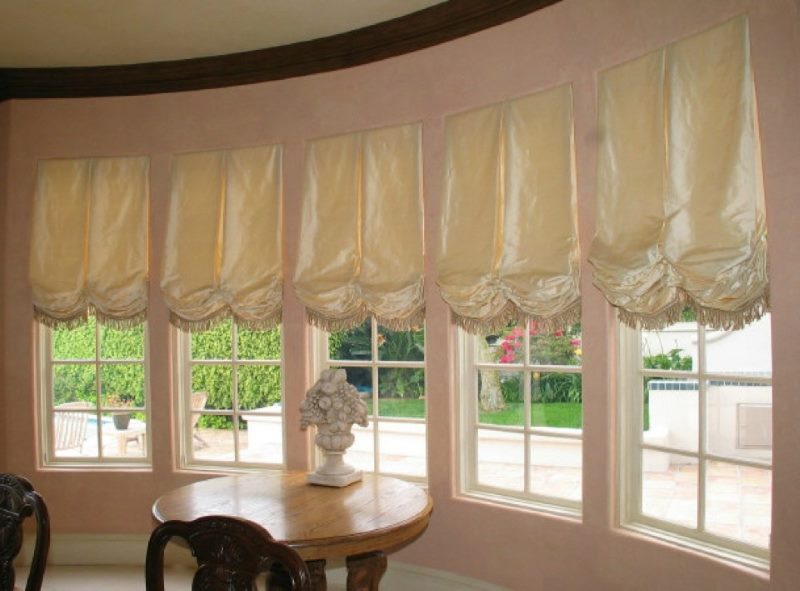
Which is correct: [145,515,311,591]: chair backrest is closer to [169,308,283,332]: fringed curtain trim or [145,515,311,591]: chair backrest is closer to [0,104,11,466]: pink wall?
[169,308,283,332]: fringed curtain trim

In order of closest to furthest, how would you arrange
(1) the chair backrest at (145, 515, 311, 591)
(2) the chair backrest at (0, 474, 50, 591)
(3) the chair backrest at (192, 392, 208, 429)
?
(1) the chair backrest at (145, 515, 311, 591), (2) the chair backrest at (0, 474, 50, 591), (3) the chair backrest at (192, 392, 208, 429)

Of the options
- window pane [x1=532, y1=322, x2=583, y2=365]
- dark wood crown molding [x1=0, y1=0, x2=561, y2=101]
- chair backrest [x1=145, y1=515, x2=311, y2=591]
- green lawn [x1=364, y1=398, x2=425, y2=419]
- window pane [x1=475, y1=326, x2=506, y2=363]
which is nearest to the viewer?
chair backrest [x1=145, y1=515, x2=311, y2=591]

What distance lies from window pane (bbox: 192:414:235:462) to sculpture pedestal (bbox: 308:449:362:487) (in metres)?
1.06

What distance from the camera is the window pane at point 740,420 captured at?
2672mm

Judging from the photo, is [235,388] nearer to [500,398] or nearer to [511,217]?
[500,398]

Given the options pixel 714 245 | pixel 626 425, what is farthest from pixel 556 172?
pixel 626 425

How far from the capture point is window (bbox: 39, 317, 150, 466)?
14.9ft

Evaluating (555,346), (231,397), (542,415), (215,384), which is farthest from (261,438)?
(555,346)

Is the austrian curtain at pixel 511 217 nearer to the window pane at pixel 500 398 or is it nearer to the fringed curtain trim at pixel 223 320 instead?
the window pane at pixel 500 398

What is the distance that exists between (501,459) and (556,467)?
31cm

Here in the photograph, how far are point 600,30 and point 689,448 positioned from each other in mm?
1777

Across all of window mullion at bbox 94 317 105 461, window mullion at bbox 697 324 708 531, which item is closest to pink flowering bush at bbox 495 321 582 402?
window mullion at bbox 697 324 708 531

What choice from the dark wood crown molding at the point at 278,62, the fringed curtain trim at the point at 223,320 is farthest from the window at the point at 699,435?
the fringed curtain trim at the point at 223,320

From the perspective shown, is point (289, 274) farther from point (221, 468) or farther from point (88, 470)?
point (88, 470)
